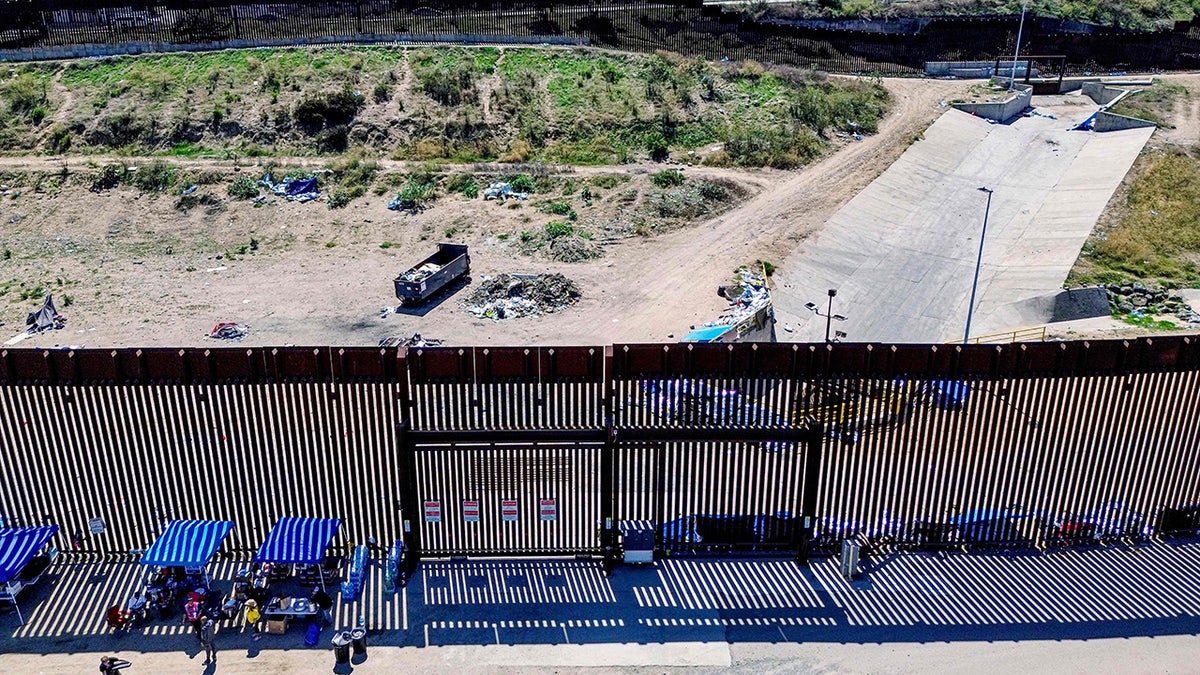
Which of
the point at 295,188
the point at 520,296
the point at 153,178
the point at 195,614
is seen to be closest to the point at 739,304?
the point at 520,296

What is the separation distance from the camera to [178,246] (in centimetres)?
3709

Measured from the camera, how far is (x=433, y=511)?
49.9 feet

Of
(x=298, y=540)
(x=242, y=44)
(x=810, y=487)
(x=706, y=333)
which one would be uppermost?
(x=242, y=44)

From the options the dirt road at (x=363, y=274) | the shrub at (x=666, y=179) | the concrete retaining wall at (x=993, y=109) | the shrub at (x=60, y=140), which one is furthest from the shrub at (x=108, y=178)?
the concrete retaining wall at (x=993, y=109)

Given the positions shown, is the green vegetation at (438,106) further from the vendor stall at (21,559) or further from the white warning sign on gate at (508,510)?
the vendor stall at (21,559)

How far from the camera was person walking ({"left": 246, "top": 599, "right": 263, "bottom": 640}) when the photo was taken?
45.5 feet

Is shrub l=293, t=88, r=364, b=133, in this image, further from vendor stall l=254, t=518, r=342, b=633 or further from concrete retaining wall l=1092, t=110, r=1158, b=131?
concrete retaining wall l=1092, t=110, r=1158, b=131

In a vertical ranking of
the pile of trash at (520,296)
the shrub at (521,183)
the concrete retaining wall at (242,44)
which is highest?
the concrete retaining wall at (242,44)

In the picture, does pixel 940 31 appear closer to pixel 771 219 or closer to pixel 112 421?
pixel 771 219

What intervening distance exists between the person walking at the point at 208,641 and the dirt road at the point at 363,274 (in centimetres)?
1582

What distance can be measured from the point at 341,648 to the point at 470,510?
291 cm

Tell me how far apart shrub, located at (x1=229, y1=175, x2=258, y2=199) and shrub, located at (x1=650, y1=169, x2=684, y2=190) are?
662 inches

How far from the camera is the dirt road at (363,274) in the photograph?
29.8 meters

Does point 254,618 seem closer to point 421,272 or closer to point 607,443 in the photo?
point 607,443
